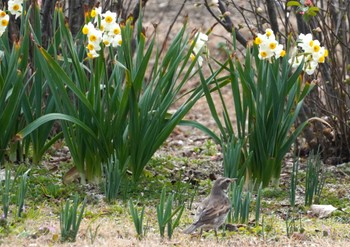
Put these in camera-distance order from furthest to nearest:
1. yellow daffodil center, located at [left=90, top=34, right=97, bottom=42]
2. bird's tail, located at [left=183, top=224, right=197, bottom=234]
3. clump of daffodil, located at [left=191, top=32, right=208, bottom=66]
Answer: clump of daffodil, located at [left=191, top=32, right=208, bottom=66]
yellow daffodil center, located at [left=90, top=34, right=97, bottom=42]
bird's tail, located at [left=183, top=224, right=197, bottom=234]

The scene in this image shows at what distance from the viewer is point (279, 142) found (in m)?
6.08

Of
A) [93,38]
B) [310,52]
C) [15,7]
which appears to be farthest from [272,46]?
[15,7]

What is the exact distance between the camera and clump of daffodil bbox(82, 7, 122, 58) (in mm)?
5605

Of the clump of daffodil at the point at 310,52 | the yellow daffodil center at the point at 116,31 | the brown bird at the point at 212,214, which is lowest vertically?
the brown bird at the point at 212,214

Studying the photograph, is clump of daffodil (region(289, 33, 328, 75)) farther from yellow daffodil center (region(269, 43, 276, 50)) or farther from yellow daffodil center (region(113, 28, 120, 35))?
yellow daffodil center (region(113, 28, 120, 35))

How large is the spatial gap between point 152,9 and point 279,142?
685cm

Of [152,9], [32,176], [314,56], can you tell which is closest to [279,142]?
[314,56]

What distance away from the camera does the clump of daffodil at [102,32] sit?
5.61 metres

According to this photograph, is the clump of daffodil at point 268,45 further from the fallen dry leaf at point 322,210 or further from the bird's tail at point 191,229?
the bird's tail at point 191,229

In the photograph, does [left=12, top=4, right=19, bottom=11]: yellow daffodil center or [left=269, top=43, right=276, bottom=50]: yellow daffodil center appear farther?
[left=12, top=4, right=19, bottom=11]: yellow daffodil center

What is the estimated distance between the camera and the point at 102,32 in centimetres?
569

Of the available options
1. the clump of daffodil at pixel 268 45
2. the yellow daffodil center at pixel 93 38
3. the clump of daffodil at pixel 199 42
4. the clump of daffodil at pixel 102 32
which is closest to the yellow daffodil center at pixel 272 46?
the clump of daffodil at pixel 268 45


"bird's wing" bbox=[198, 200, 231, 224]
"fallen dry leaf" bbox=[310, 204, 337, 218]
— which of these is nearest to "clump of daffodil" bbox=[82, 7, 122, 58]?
"bird's wing" bbox=[198, 200, 231, 224]

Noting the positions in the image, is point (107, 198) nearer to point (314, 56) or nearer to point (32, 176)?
point (32, 176)
